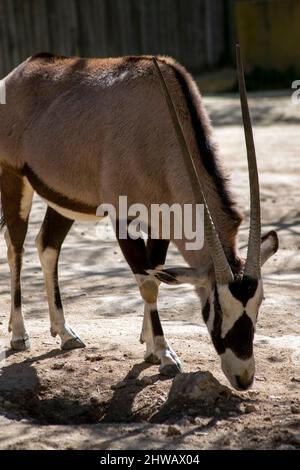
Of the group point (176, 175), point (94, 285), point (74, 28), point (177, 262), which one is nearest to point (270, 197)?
point (177, 262)

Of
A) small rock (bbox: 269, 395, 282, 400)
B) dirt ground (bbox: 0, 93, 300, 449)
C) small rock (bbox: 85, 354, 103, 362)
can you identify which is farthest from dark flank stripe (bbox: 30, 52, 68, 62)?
small rock (bbox: 269, 395, 282, 400)

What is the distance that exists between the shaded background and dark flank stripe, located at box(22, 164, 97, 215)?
1227cm

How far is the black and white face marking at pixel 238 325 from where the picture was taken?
4.92 meters

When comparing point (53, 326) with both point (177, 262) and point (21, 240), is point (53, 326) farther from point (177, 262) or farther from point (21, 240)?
point (177, 262)

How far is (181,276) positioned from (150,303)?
0.93m

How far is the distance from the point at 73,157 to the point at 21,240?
89cm

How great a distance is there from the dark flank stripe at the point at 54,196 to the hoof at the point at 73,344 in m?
0.86

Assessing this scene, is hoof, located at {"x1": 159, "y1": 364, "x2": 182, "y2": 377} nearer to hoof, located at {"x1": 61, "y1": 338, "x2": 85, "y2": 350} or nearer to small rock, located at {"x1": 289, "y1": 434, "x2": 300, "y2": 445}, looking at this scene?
hoof, located at {"x1": 61, "y1": 338, "x2": 85, "y2": 350}

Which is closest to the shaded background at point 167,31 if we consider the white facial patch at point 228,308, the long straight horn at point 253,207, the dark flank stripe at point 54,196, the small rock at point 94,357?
the dark flank stripe at point 54,196

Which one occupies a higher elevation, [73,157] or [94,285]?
[73,157]

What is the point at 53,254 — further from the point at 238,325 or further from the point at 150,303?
the point at 238,325

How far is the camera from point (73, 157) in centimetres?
619

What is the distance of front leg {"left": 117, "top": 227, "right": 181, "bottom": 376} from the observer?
227 inches

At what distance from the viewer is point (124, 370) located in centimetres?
586
